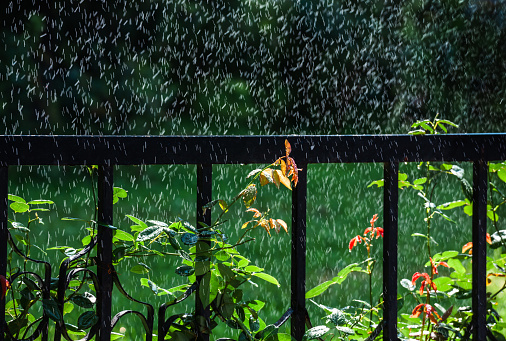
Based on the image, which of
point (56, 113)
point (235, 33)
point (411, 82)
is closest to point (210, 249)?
point (56, 113)

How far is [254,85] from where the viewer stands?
6531 millimetres

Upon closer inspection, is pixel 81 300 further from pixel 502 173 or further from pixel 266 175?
pixel 502 173

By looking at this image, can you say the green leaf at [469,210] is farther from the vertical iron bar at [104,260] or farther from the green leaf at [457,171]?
the vertical iron bar at [104,260]

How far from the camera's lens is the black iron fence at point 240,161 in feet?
3.40

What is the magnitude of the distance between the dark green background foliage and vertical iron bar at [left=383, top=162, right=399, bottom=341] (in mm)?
4601

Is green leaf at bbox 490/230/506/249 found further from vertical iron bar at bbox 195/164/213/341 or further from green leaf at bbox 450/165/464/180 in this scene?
vertical iron bar at bbox 195/164/213/341

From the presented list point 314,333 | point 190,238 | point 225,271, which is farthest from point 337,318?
point 190,238

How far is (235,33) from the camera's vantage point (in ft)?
20.6

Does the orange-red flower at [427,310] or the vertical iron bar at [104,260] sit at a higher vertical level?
the vertical iron bar at [104,260]

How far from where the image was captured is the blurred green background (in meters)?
4.80

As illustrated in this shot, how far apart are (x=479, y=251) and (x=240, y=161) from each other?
60cm

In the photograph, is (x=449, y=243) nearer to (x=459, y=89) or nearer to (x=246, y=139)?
(x=246, y=139)

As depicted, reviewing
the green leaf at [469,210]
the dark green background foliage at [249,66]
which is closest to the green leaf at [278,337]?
the green leaf at [469,210]

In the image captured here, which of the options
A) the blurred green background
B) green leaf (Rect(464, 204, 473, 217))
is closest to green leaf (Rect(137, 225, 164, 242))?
green leaf (Rect(464, 204, 473, 217))
